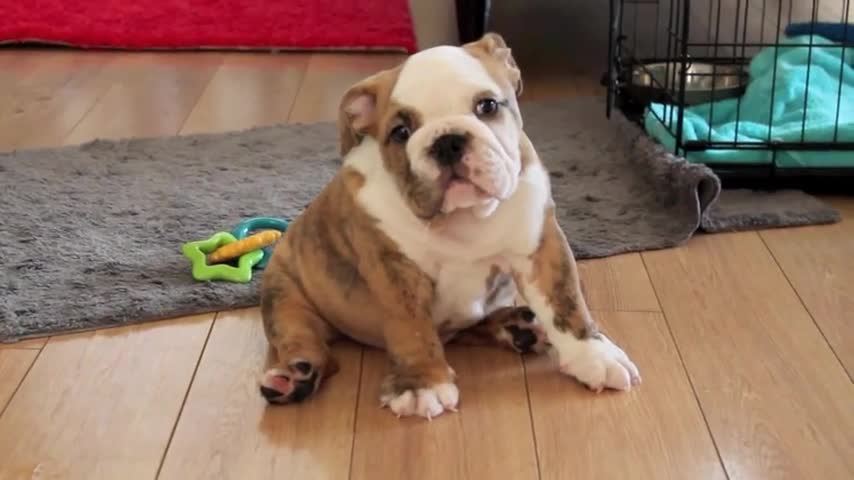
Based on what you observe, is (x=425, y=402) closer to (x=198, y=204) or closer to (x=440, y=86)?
(x=440, y=86)

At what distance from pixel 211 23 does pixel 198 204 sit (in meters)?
1.52

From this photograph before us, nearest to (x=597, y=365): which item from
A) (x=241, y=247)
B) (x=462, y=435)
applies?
(x=462, y=435)

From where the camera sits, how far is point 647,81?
2666 millimetres

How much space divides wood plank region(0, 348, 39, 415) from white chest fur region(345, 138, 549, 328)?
559mm

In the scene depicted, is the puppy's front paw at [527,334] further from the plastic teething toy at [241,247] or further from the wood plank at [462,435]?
the plastic teething toy at [241,247]

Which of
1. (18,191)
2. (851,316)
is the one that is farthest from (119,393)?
(851,316)

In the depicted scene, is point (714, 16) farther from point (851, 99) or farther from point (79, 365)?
point (79, 365)

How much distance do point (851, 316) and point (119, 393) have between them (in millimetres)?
1089

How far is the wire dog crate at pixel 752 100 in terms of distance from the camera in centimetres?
221

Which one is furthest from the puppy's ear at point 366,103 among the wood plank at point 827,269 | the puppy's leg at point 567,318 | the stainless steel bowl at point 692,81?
the stainless steel bowl at point 692,81

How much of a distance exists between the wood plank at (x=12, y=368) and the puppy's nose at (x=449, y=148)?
0.70 metres

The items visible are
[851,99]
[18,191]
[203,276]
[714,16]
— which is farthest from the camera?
[714,16]

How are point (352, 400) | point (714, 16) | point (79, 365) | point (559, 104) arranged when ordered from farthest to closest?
point (714, 16) < point (559, 104) < point (79, 365) < point (352, 400)

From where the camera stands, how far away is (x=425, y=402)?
1486 mm
